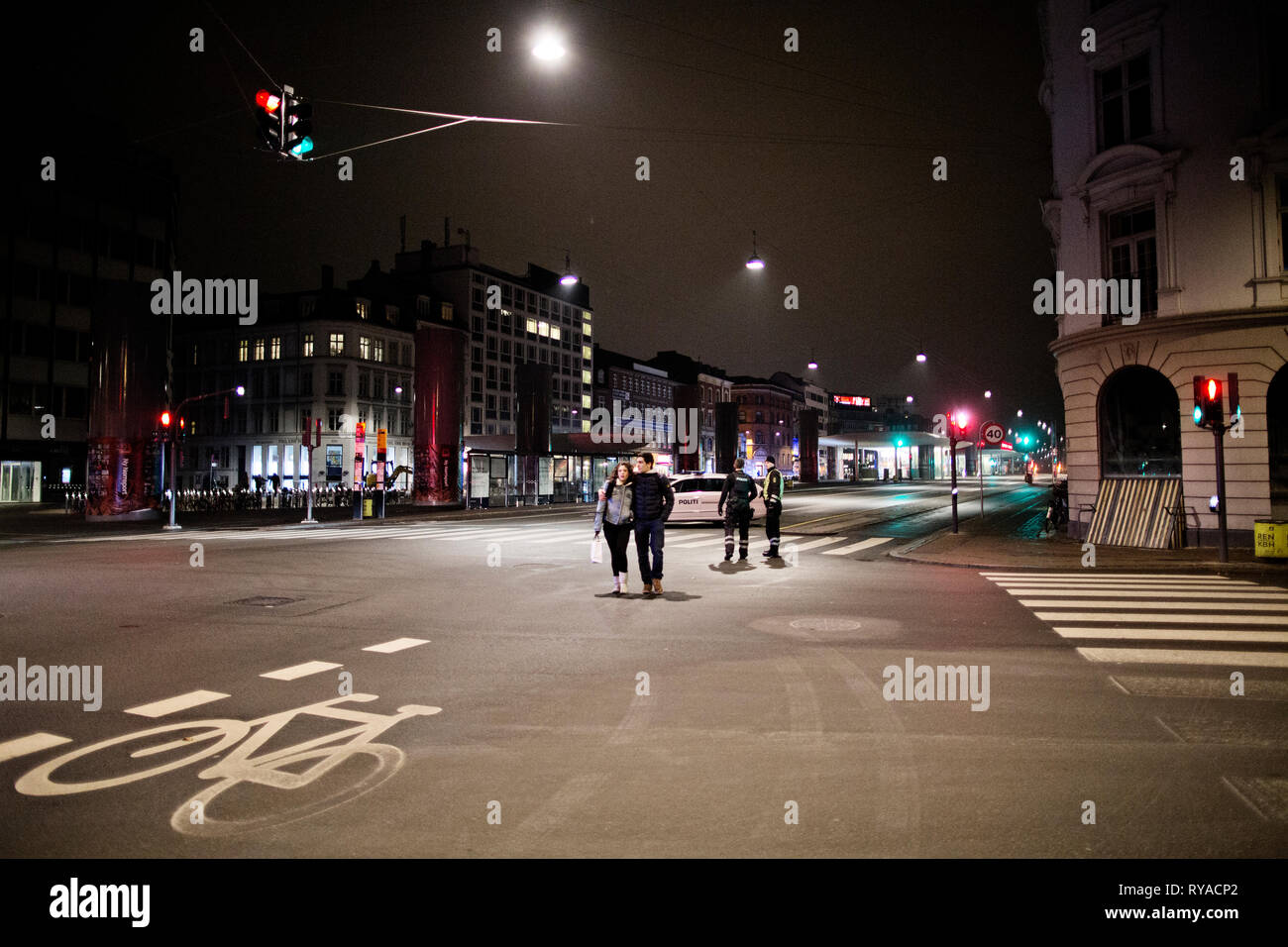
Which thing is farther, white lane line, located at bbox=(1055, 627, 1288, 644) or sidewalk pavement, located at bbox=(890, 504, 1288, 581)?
sidewalk pavement, located at bbox=(890, 504, 1288, 581)

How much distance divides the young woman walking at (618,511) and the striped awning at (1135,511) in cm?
1335

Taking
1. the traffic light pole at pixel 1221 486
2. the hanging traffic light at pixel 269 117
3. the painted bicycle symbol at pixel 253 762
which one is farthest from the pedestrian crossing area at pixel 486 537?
the painted bicycle symbol at pixel 253 762

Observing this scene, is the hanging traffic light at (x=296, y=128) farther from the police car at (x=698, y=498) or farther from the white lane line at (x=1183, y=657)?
the police car at (x=698, y=498)

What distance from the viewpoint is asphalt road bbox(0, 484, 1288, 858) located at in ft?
12.2

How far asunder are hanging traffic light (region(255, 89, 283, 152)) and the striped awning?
18923mm

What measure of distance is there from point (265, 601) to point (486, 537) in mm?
11571

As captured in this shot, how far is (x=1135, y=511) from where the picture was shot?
18578 millimetres


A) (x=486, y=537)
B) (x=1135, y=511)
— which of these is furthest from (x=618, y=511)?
(x=1135, y=511)

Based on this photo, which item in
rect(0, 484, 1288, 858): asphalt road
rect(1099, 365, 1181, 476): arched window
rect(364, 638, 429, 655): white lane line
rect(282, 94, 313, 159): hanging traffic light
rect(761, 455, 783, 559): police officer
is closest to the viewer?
rect(0, 484, 1288, 858): asphalt road

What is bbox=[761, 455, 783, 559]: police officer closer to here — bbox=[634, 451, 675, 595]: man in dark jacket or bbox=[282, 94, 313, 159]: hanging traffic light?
bbox=[634, 451, 675, 595]: man in dark jacket

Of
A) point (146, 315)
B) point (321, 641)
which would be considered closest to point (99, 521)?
point (146, 315)

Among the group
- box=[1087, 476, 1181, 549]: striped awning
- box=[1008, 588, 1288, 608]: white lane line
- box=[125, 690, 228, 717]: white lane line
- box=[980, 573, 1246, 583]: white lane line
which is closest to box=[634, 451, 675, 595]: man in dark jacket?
box=[1008, 588, 1288, 608]: white lane line

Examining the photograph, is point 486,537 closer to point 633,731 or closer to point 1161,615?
A: point 1161,615
